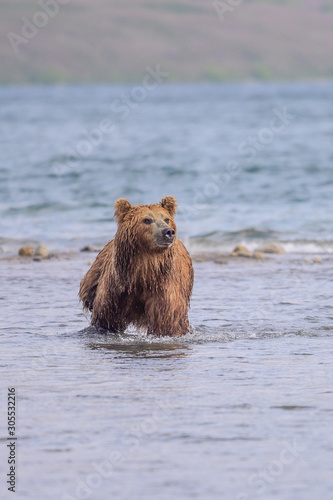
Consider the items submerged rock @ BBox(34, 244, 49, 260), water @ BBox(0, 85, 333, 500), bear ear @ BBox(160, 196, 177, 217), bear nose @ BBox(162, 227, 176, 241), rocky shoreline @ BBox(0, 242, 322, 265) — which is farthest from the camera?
submerged rock @ BBox(34, 244, 49, 260)

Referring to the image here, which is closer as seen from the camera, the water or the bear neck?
the water

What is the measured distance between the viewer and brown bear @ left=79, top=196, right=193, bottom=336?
9.20 meters

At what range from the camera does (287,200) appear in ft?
80.8

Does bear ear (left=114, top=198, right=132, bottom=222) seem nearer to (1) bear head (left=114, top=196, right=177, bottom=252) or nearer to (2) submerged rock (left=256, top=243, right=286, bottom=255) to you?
(1) bear head (left=114, top=196, right=177, bottom=252)

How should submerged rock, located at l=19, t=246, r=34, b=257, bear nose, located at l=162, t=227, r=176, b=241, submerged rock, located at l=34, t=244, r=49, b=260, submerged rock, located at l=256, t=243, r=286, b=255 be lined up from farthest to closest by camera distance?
1. submerged rock, located at l=256, t=243, r=286, b=255
2. submerged rock, located at l=19, t=246, r=34, b=257
3. submerged rock, located at l=34, t=244, r=49, b=260
4. bear nose, located at l=162, t=227, r=176, b=241

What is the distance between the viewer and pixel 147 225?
360 inches

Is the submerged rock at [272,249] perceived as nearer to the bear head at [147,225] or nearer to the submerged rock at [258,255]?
the submerged rock at [258,255]

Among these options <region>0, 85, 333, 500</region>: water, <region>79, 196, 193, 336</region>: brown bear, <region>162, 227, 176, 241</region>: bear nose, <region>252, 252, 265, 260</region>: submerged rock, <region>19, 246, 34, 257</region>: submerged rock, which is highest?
<region>162, 227, 176, 241</region>: bear nose

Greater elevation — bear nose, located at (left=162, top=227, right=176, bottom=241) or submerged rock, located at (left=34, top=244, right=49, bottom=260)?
bear nose, located at (left=162, top=227, right=176, bottom=241)

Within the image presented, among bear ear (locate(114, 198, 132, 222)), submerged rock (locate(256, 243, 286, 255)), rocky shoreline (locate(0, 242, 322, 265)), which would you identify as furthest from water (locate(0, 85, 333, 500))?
bear ear (locate(114, 198, 132, 222))

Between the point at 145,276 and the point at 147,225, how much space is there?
0.49 metres

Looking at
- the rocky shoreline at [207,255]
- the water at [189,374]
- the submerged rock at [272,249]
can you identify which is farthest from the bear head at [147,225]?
the submerged rock at [272,249]

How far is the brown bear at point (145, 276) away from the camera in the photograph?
9195 mm

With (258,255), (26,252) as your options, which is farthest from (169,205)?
(26,252)
